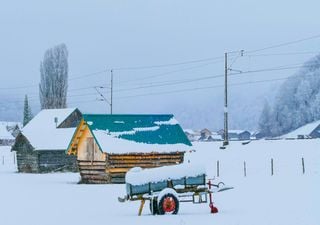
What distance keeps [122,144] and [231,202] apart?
1575 cm

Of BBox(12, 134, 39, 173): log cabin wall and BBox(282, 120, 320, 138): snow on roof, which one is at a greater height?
BBox(282, 120, 320, 138): snow on roof

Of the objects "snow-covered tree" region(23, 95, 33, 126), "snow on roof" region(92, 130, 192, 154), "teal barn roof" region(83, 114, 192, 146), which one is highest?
"snow-covered tree" region(23, 95, 33, 126)

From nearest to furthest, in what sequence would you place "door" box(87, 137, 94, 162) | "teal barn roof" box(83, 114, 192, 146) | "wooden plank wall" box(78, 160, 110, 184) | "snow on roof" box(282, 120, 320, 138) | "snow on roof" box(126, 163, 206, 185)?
"snow on roof" box(126, 163, 206, 185) < "wooden plank wall" box(78, 160, 110, 184) < "teal barn roof" box(83, 114, 192, 146) < "door" box(87, 137, 94, 162) < "snow on roof" box(282, 120, 320, 138)

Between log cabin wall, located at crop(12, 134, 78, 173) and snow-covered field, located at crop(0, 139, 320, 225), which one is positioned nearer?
snow-covered field, located at crop(0, 139, 320, 225)

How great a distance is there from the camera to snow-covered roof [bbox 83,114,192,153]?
1458 inches

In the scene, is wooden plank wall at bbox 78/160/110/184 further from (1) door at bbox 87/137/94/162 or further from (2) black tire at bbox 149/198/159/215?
(2) black tire at bbox 149/198/159/215

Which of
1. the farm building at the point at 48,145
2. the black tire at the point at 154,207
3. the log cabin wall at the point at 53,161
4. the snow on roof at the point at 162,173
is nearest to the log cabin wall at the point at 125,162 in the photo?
the farm building at the point at 48,145

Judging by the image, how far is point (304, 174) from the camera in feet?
104

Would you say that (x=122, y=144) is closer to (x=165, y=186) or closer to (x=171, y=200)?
(x=165, y=186)

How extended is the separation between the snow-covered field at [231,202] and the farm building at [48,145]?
16.3m

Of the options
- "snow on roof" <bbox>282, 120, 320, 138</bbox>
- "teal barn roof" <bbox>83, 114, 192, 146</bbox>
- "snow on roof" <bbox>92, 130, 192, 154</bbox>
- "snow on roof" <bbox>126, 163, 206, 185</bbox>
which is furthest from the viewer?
"snow on roof" <bbox>282, 120, 320, 138</bbox>

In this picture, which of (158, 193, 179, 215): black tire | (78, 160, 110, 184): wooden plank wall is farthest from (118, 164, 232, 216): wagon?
(78, 160, 110, 184): wooden plank wall

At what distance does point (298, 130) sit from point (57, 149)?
64264mm

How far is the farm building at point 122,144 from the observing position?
A: 37094mm
